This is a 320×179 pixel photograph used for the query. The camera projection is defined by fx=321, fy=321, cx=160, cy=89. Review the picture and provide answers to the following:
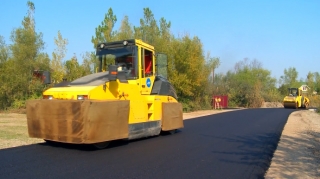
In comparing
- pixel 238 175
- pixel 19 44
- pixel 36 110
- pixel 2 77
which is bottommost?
pixel 238 175

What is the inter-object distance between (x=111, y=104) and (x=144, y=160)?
5.54 ft

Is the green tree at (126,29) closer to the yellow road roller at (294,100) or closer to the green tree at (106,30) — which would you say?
the green tree at (106,30)

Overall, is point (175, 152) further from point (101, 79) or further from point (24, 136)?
point (24, 136)

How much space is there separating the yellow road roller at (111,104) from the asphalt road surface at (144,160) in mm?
419

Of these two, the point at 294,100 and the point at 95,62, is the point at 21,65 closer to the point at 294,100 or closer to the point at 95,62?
the point at 95,62

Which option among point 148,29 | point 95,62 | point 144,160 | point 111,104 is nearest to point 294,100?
point 148,29

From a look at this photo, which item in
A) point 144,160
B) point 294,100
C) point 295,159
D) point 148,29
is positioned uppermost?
point 148,29

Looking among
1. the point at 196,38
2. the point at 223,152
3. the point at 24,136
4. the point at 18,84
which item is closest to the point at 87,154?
the point at 223,152

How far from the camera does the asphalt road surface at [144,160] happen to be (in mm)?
5668

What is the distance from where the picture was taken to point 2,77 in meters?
21.3

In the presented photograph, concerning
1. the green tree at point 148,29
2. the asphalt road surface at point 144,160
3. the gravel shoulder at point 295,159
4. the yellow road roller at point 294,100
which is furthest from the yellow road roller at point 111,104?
the yellow road roller at point 294,100

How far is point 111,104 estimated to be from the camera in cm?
769

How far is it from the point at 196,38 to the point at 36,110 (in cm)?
2210

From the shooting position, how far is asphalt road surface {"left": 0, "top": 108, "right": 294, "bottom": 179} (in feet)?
18.6
